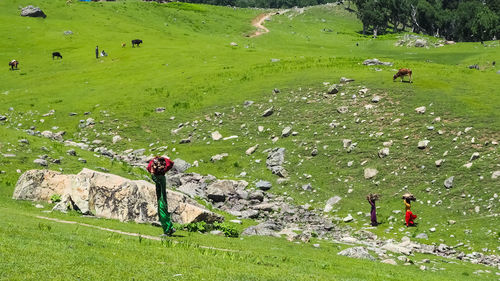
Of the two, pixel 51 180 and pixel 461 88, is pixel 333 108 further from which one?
pixel 51 180

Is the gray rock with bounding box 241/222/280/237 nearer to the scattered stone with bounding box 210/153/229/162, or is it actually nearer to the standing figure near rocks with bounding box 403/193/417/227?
the standing figure near rocks with bounding box 403/193/417/227

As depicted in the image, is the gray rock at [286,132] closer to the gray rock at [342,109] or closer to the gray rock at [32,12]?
the gray rock at [342,109]

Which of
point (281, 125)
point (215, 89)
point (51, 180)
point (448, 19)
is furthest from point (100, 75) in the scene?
point (448, 19)

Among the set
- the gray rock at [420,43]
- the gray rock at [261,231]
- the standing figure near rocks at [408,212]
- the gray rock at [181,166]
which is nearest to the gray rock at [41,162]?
the gray rock at [181,166]

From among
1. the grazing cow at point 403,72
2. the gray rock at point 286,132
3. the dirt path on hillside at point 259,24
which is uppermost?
the grazing cow at point 403,72

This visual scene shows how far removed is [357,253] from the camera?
19531mm

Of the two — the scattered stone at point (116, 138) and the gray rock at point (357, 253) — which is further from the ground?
the gray rock at point (357, 253)

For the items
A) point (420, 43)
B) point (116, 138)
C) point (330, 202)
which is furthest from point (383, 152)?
point (420, 43)

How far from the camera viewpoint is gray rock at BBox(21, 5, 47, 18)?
105188 mm

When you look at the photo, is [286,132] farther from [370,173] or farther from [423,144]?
[423,144]

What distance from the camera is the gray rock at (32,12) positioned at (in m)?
105

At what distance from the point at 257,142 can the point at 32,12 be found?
86938 millimetres

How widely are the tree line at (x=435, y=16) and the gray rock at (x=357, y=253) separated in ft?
389

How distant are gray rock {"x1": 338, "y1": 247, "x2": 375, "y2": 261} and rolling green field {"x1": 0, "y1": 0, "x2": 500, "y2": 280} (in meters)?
1.07
